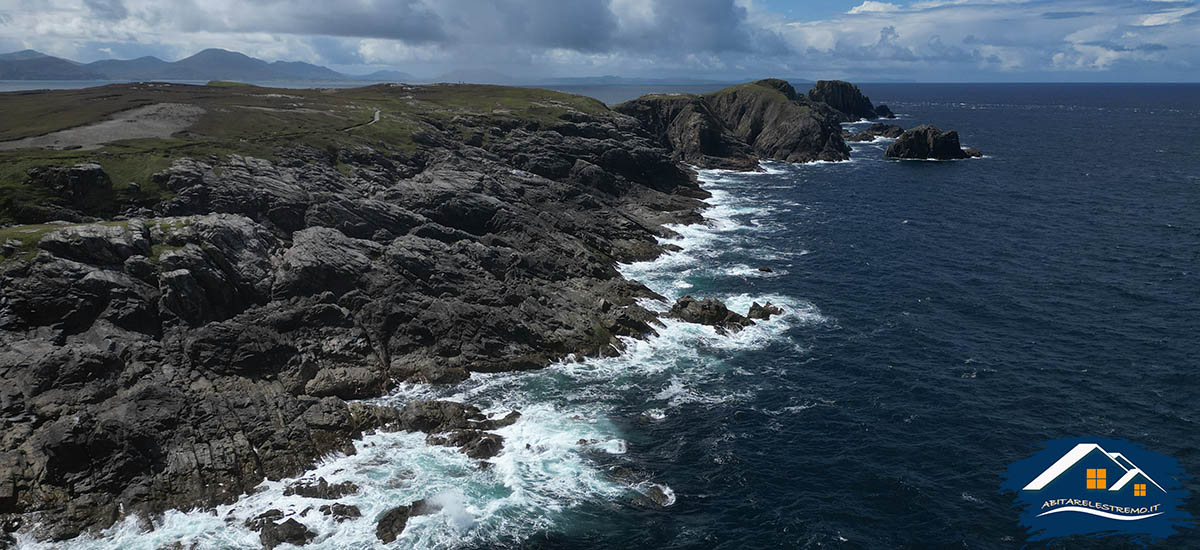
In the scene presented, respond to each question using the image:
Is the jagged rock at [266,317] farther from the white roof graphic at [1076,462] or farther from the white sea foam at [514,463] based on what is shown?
the white roof graphic at [1076,462]

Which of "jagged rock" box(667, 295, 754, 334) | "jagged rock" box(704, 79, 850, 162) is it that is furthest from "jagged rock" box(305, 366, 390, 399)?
"jagged rock" box(704, 79, 850, 162)

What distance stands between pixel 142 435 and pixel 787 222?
96.9 m

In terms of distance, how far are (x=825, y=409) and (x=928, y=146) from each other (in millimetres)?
150206

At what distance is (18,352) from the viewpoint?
151 feet

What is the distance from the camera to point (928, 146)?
582 feet

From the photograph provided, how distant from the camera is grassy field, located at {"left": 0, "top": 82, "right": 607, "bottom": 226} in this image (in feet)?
233

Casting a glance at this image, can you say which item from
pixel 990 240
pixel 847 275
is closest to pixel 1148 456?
pixel 847 275

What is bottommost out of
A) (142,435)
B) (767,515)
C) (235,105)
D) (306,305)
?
(767,515)

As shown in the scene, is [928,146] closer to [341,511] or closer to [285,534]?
[341,511]

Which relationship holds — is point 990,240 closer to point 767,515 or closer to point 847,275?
point 847,275

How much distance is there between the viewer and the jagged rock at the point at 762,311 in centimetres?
7125

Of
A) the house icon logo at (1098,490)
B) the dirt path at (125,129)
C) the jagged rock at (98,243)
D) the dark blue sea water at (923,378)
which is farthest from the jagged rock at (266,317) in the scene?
the house icon logo at (1098,490)

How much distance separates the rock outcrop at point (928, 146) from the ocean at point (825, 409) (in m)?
80.5

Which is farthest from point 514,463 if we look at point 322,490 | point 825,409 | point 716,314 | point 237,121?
point 237,121
